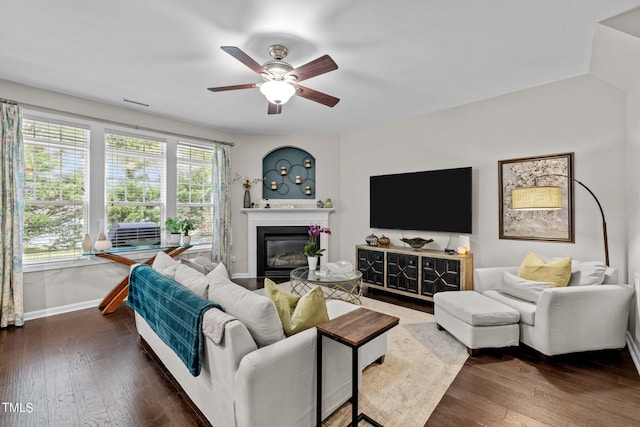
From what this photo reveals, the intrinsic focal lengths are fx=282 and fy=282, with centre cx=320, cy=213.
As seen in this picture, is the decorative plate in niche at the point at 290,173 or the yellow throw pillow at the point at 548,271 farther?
the decorative plate in niche at the point at 290,173

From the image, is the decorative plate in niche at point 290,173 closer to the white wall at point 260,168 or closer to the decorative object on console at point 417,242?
the white wall at point 260,168

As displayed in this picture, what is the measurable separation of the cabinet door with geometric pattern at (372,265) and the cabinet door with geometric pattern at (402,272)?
14cm

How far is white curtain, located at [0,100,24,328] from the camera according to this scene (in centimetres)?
314

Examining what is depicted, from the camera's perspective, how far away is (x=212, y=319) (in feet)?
5.13

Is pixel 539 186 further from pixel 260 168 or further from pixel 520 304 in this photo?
pixel 260 168

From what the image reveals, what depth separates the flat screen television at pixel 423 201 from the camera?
3975 millimetres

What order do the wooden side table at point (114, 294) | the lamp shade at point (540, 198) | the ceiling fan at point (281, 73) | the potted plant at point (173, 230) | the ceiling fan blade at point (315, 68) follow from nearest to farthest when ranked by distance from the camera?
the ceiling fan blade at point (315, 68) → the ceiling fan at point (281, 73) → the lamp shade at point (540, 198) → the wooden side table at point (114, 294) → the potted plant at point (173, 230)

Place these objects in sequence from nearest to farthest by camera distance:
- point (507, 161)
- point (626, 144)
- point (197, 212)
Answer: point (626, 144)
point (507, 161)
point (197, 212)

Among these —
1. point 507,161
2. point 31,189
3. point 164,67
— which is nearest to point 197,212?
point 31,189

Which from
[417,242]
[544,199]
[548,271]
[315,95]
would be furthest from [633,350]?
[315,95]

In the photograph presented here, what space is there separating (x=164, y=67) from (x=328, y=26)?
1823 millimetres

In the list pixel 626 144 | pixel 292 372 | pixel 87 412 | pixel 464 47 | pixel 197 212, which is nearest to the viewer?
pixel 292 372

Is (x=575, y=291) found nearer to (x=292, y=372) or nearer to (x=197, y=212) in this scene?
(x=292, y=372)

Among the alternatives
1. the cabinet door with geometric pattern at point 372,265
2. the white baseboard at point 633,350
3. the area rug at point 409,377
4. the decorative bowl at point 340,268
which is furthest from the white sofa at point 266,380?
the cabinet door with geometric pattern at point 372,265
